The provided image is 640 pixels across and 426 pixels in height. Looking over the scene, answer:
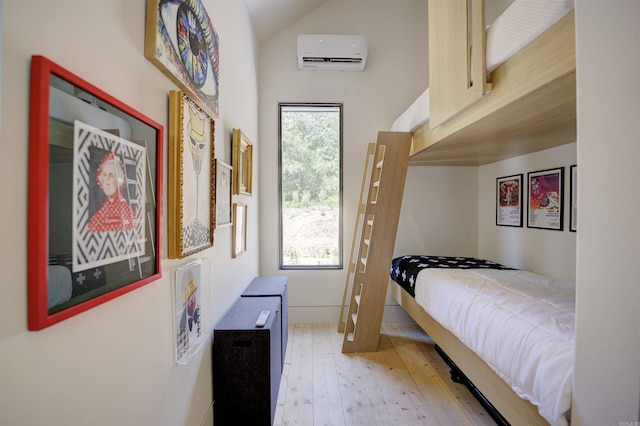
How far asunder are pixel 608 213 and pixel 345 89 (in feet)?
9.82

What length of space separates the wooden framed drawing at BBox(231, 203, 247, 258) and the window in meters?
0.96

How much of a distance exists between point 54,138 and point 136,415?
854mm

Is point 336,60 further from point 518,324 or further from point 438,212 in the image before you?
point 518,324

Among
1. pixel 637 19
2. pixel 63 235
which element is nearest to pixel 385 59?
pixel 637 19

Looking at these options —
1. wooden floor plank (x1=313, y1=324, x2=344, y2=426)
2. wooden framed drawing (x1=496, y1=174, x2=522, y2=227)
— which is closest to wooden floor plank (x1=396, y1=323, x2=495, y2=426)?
wooden floor plank (x1=313, y1=324, x2=344, y2=426)

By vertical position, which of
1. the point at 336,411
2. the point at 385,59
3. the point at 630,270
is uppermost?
the point at 385,59

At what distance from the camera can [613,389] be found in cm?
76

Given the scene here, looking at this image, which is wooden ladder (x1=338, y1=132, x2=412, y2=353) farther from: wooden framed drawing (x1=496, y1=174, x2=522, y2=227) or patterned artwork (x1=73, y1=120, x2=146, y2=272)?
patterned artwork (x1=73, y1=120, x2=146, y2=272)

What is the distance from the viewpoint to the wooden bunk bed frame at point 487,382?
1.25 meters

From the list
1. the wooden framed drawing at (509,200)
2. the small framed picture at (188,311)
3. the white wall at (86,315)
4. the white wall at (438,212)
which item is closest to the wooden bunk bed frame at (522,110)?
the wooden framed drawing at (509,200)

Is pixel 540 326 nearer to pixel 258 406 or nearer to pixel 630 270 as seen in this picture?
pixel 630 270

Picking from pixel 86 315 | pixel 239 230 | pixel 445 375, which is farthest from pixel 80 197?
pixel 445 375

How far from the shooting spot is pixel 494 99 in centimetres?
139

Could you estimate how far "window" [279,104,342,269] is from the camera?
346cm
